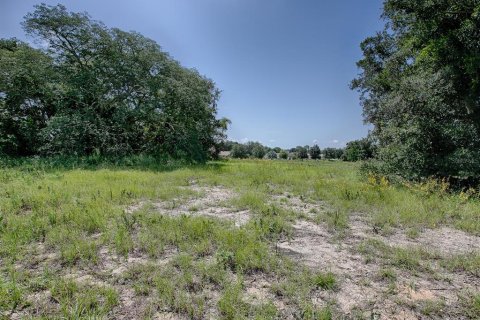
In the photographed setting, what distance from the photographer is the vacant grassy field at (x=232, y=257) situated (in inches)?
96.8

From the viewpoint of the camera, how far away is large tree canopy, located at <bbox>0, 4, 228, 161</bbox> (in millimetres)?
13078

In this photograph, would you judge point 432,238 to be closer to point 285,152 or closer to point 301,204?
point 301,204

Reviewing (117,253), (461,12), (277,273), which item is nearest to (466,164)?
(461,12)

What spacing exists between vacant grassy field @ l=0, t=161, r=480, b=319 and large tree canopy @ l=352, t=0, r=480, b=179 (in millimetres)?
2417

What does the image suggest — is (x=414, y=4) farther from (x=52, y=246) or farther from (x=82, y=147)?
(x=82, y=147)

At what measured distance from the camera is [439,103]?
8.41m

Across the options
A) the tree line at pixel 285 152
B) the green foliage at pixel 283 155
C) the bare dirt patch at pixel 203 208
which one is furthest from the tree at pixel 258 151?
the bare dirt patch at pixel 203 208

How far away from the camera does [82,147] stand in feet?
41.9

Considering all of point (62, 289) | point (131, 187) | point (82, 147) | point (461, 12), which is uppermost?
point (461, 12)

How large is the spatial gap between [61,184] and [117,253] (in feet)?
14.8

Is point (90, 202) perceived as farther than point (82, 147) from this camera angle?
No

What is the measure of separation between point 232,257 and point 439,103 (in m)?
8.87

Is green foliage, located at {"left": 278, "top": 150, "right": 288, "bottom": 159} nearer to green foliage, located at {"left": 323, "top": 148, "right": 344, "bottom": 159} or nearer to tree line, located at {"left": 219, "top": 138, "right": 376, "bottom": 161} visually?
tree line, located at {"left": 219, "top": 138, "right": 376, "bottom": 161}

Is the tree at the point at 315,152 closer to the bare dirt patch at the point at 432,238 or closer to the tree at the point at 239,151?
the tree at the point at 239,151
